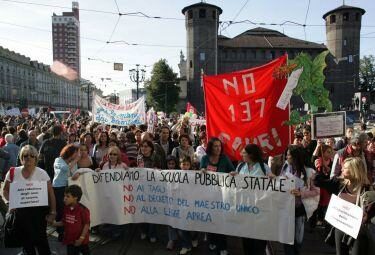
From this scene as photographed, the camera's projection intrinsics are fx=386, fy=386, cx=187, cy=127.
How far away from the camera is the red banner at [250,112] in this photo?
5.94 metres

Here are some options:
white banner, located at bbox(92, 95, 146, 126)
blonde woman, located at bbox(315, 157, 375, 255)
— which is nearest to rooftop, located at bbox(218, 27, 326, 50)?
white banner, located at bbox(92, 95, 146, 126)

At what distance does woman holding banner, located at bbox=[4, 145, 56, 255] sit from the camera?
5.01m

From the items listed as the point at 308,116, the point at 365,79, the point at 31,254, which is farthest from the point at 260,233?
the point at 365,79

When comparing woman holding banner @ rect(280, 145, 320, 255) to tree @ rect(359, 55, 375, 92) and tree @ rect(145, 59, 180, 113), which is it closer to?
tree @ rect(145, 59, 180, 113)

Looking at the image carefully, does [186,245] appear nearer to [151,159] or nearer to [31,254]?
[151,159]

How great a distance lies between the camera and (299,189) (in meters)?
5.18

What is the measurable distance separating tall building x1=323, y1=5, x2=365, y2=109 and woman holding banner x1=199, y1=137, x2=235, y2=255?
68.9 metres

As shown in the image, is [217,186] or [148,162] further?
[148,162]

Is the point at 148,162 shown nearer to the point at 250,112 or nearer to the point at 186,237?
the point at 186,237

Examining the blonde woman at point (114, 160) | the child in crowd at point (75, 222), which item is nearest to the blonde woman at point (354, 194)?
the child in crowd at point (75, 222)

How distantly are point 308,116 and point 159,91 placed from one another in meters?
60.6

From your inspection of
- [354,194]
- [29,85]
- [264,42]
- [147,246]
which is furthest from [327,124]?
[29,85]

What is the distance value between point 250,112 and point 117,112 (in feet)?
31.0

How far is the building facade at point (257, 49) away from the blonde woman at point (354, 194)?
62737 mm
